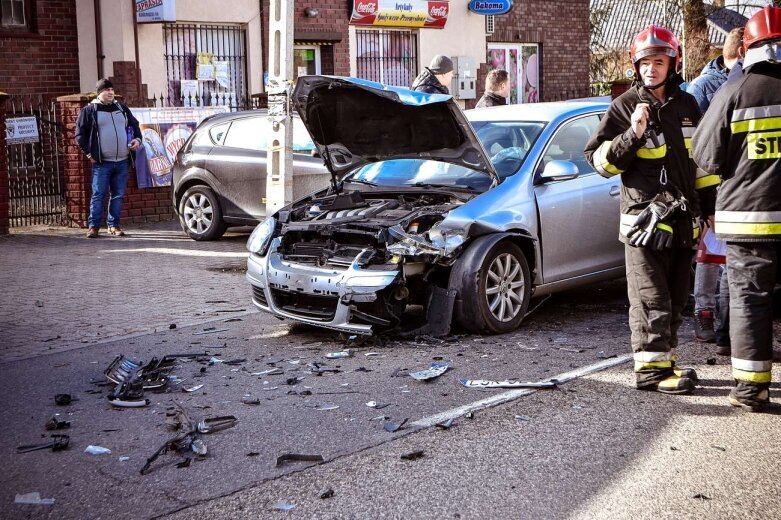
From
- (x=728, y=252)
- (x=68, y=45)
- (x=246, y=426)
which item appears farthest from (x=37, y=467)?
(x=68, y=45)

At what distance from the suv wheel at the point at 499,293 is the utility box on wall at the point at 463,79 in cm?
Answer: 1589

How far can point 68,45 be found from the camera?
60.3 feet

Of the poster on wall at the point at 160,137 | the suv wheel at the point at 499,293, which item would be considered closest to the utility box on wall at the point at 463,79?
the poster on wall at the point at 160,137

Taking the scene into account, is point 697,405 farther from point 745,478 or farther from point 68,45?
point 68,45

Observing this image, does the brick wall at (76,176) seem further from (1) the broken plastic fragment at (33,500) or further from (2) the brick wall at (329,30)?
(1) the broken plastic fragment at (33,500)

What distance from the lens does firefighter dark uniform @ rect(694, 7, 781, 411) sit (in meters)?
5.60

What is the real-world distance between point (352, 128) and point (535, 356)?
97.3 inches

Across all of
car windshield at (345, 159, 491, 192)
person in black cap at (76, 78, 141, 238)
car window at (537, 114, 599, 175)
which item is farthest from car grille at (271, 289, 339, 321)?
person in black cap at (76, 78, 141, 238)

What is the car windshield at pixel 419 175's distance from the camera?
26.7 feet

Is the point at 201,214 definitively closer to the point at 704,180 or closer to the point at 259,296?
the point at 259,296

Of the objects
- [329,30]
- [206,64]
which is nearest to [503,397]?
[206,64]

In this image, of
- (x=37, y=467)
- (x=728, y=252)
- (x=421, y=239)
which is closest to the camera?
(x=37, y=467)

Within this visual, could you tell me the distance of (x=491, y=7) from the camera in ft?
75.6

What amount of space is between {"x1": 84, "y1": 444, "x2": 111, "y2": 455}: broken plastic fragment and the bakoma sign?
19138 millimetres
